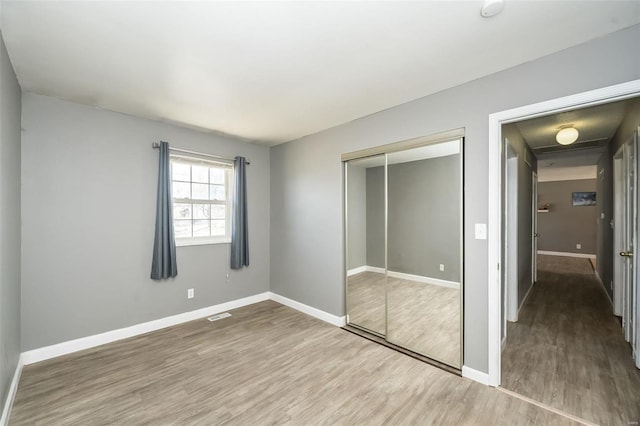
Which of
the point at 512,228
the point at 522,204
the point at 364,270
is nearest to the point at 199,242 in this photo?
the point at 364,270

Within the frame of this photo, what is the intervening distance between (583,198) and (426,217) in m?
9.10

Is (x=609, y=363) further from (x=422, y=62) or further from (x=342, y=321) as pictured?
(x=422, y=62)

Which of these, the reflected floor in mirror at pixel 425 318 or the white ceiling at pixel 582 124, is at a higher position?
the white ceiling at pixel 582 124

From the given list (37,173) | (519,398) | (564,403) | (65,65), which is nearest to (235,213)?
(37,173)

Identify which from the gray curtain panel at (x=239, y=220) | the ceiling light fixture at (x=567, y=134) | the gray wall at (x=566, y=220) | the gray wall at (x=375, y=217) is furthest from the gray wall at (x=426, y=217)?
the gray wall at (x=566, y=220)

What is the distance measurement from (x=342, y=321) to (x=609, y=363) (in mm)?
2594

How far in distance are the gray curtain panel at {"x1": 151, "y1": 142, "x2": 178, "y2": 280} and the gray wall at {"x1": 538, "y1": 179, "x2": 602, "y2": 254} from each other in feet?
36.1

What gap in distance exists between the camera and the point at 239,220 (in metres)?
4.01

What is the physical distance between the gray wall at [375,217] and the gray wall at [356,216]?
0.18 ft

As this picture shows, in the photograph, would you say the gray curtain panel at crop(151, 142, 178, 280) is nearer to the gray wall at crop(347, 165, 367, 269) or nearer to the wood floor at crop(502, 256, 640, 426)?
the gray wall at crop(347, 165, 367, 269)

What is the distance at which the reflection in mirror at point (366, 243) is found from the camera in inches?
126

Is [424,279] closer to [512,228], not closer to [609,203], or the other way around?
[512,228]

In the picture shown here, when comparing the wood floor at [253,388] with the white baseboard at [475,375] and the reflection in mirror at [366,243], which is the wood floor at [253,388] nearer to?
the white baseboard at [475,375]

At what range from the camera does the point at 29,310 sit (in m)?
2.53
